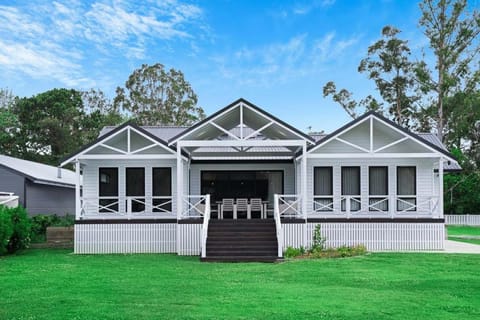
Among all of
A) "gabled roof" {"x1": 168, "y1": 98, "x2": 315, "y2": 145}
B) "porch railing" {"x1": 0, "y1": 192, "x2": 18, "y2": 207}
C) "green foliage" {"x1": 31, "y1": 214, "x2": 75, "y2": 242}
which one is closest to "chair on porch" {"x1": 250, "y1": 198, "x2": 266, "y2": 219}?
"gabled roof" {"x1": 168, "y1": 98, "x2": 315, "y2": 145}

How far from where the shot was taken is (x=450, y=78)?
40000 mm

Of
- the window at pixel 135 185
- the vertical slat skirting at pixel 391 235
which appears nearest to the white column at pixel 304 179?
the vertical slat skirting at pixel 391 235

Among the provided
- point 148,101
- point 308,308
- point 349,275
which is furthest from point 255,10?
point 148,101

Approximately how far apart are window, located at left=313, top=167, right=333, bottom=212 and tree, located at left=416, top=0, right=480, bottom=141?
22005 mm

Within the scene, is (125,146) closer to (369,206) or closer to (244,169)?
(244,169)

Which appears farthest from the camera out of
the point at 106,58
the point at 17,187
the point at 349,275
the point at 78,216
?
the point at 106,58

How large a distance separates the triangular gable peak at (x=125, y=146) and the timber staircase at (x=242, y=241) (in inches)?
131

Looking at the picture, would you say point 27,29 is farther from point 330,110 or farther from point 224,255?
point 330,110

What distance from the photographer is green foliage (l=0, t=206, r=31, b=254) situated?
17.4 m

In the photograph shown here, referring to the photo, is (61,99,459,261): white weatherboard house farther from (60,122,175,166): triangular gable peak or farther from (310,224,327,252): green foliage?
(310,224,327,252): green foliage

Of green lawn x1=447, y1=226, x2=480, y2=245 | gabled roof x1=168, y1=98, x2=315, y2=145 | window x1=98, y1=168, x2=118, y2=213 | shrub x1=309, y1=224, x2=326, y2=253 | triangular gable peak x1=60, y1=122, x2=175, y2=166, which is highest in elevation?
gabled roof x1=168, y1=98, x2=315, y2=145

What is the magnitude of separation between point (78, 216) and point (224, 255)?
228 inches

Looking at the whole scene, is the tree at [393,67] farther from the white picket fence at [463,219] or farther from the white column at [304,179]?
the white column at [304,179]

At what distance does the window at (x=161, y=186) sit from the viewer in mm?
21047
